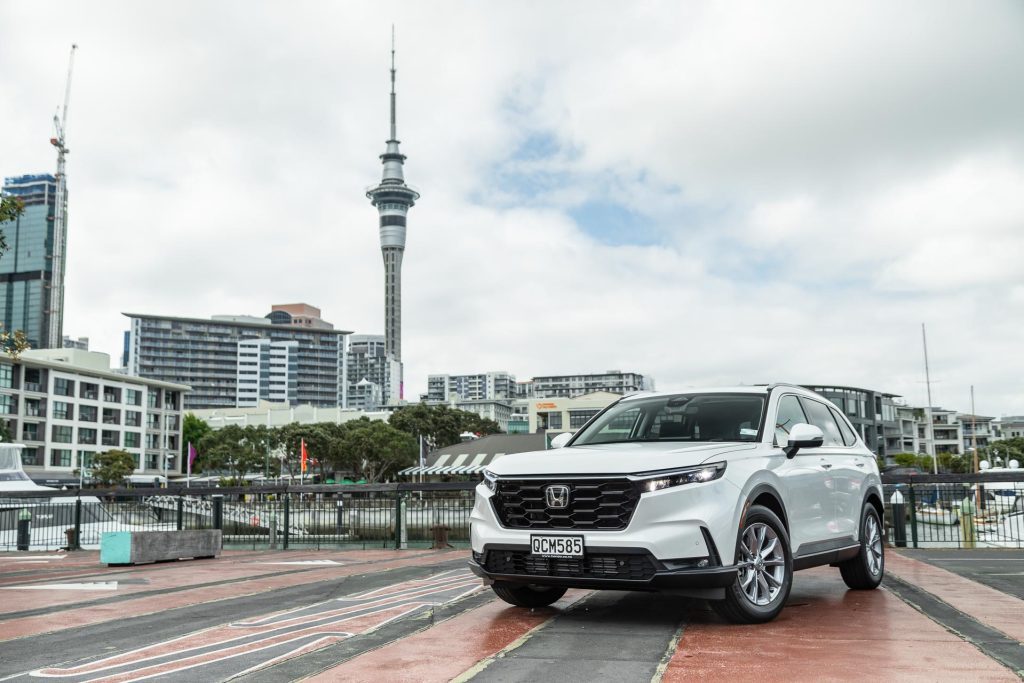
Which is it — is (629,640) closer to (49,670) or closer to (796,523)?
(796,523)

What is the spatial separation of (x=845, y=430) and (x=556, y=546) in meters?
3.85

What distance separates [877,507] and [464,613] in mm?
4106

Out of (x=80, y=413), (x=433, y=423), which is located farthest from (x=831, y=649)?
(x=80, y=413)

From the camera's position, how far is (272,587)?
972 cm

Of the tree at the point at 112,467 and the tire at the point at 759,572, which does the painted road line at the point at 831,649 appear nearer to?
the tire at the point at 759,572

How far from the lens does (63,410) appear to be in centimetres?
9462

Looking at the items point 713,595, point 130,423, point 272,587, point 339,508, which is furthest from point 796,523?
point 130,423

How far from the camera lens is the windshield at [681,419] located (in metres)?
6.80

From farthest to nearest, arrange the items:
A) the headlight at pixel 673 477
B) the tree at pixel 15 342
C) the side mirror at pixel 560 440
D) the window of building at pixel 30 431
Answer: the window of building at pixel 30 431 → the tree at pixel 15 342 → the side mirror at pixel 560 440 → the headlight at pixel 673 477

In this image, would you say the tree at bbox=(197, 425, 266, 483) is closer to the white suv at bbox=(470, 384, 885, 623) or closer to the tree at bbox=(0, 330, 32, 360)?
the tree at bbox=(0, 330, 32, 360)

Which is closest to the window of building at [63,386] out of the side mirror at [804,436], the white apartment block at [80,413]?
the white apartment block at [80,413]

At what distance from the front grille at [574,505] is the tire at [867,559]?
10.3ft

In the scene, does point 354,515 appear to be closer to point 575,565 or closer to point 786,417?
point 786,417

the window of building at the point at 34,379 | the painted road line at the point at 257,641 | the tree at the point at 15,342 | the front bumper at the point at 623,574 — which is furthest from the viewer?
the window of building at the point at 34,379
